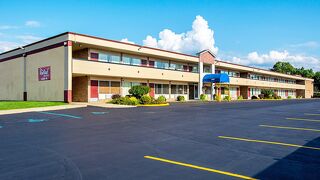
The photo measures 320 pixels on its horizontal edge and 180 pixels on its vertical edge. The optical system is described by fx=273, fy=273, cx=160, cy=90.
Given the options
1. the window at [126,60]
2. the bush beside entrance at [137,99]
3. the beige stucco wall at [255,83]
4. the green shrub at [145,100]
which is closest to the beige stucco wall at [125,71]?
the window at [126,60]

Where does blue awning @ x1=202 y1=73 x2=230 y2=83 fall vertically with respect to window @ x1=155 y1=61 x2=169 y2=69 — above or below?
below

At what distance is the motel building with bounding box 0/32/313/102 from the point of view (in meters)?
28.2

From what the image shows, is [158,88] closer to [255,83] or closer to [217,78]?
[217,78]

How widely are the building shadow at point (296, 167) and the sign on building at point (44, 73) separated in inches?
1104

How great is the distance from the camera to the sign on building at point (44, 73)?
30.2 metres

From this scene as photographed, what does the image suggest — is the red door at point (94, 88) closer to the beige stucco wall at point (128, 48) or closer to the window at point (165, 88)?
the beige stucco wall at point (128, 48)

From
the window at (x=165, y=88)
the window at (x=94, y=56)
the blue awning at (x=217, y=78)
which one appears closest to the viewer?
the window at (x=94, y=56)

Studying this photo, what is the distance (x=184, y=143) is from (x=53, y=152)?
12.7 feet

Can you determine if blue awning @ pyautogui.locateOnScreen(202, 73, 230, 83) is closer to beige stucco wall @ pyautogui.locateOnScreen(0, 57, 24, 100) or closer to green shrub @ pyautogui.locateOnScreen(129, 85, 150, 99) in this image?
green shrub @ pyautogui.locateOnScreen(129, 85, 150, 99)

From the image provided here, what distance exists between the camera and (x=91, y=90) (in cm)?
3033

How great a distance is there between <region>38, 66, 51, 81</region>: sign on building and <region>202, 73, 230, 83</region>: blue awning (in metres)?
24.4

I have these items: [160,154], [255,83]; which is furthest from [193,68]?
[160,154]

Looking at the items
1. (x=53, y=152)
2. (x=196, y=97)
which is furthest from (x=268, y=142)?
(x=196, y=97)

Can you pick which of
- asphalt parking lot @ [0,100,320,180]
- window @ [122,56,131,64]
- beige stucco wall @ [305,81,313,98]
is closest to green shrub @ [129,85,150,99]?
window @ [122,56,131,64]
